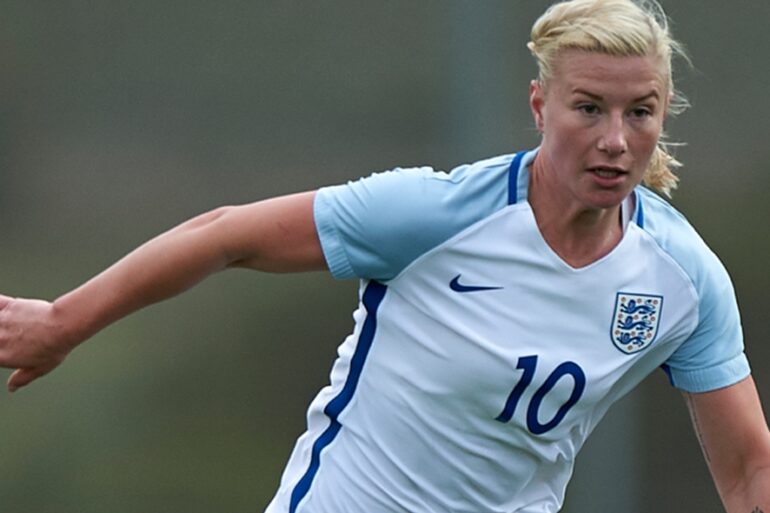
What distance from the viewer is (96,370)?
415 centimetres

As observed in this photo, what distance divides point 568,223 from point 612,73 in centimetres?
24

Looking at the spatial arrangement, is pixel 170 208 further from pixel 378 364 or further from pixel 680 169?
pixel 378 364

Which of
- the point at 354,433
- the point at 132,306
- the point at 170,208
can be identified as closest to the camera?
the point at 132,306

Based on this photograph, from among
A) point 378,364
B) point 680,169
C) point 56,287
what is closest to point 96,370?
point 56,287

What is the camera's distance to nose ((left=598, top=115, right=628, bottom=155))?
2.19 meters

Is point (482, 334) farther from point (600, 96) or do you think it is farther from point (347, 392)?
point (600, 96)

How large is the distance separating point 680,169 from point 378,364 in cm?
204

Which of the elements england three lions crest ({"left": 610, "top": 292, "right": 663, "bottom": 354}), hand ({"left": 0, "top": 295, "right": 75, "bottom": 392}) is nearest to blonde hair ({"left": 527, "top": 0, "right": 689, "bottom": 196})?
england three lions crest ({"left": 610, "top": 292, "right": 663, "bottom": 354})

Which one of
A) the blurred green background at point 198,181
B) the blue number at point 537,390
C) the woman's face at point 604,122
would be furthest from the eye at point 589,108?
the blurred green background at point 198,181

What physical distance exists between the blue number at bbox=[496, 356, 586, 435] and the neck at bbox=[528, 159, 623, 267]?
16cm

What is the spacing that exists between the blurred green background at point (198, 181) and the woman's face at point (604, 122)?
179cm

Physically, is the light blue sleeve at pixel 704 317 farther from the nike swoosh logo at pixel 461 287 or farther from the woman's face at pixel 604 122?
the nike swoosh logo at pixel 461 287

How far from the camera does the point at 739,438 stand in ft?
8.11

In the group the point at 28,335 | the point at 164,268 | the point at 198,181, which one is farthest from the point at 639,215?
the point at 198,181
